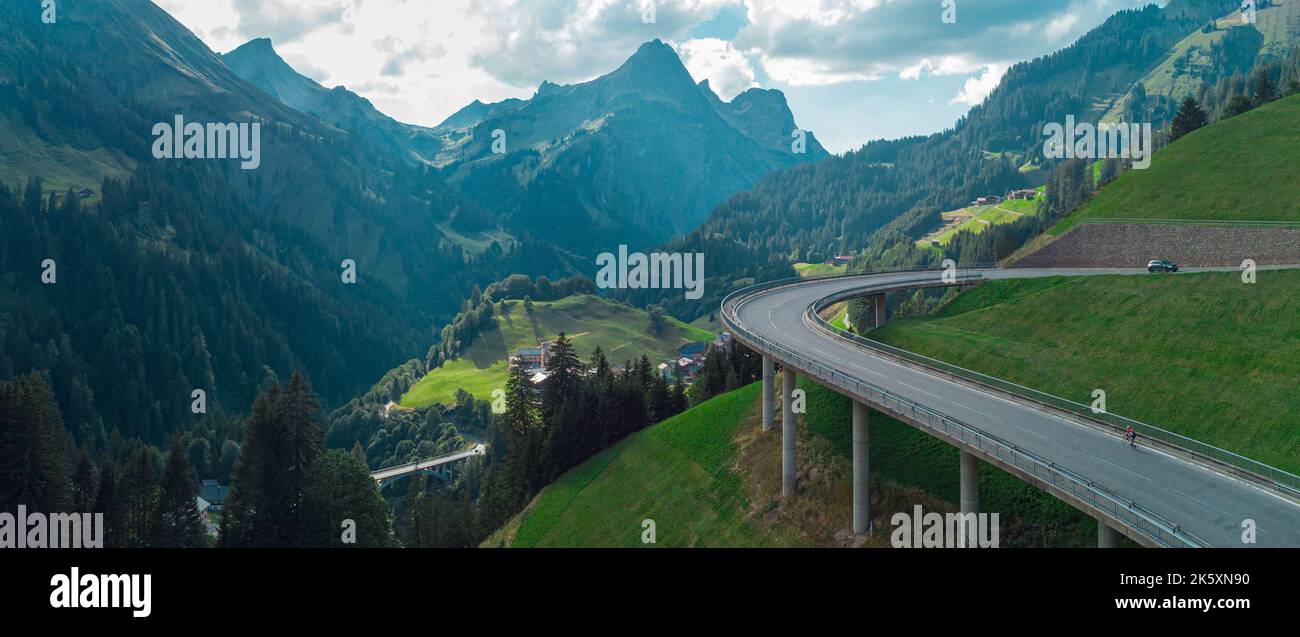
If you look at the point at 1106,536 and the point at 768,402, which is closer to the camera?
the point at 1106,536

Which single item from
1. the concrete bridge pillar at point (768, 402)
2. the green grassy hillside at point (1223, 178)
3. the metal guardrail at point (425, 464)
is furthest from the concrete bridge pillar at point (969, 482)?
the metal guardrail at point (425, 464)

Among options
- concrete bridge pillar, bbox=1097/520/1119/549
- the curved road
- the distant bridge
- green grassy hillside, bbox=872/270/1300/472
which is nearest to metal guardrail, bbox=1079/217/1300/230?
green grassy hillside, bbox=872/270/1300/472

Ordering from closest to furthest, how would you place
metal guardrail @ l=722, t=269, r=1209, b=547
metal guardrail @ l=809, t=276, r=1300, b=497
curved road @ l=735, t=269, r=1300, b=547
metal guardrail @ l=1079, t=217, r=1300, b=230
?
metal guardrail @ l=722, t=269, r=1209, b=547
curved road @ l=735, t=269, r=1300, b=547
metal guardrail @ l=809, t=276, r=1300, b=497
metal guardrail @ l=1079, t=217, r=1300, b=230

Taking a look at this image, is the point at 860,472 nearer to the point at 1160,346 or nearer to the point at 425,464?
the point at 1160,346

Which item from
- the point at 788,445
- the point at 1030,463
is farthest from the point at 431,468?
the point at 1030,463

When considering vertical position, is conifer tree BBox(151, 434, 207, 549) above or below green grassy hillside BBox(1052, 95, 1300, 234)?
below

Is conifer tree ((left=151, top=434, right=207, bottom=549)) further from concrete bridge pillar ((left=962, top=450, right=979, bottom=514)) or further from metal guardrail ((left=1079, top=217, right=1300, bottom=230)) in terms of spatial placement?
metal guardrail ((left=1079, top=217, right=1300, bottom=230))

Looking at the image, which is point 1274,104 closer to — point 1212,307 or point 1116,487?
point 1212,307
